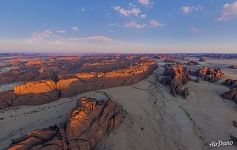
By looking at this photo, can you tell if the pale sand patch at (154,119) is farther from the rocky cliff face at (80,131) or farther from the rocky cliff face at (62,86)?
the rocky cliff face at (62,86)

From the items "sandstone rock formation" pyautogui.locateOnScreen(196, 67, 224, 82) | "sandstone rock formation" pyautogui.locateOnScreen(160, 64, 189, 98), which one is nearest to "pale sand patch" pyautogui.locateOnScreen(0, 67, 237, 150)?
"sandstone rock formation" pyautogui.locateOnScreen(160, 64, 189, 98)

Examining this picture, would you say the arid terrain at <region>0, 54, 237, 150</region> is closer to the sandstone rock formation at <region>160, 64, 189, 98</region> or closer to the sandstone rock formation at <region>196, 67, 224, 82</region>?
the sandstone rock formation at <region>160, 64, 189, 98</region>

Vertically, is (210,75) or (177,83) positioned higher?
Result: (177,83)

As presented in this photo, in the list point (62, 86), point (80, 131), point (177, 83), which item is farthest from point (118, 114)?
point (177, 83)

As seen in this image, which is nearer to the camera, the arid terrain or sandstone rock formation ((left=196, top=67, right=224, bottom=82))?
the arid terrain

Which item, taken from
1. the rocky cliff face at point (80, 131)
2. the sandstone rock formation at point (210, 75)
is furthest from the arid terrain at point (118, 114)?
the sandstone rock formation at point (210, 75)

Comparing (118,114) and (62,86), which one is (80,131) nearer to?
(118,114)

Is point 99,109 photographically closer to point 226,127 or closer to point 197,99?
point 226,127
